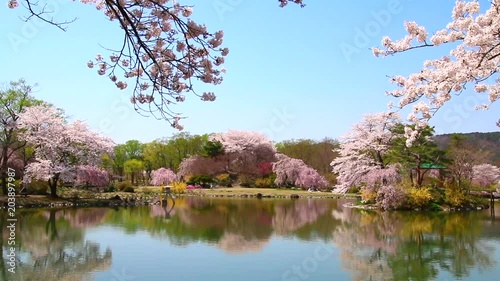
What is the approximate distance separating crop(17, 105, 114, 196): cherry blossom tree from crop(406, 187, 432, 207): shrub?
14.7 metres

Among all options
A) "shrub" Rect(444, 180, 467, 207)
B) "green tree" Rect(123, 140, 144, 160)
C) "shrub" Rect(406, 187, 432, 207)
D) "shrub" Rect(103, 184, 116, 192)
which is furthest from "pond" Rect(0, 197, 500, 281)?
"green tree" Rect(123, 140, 144, 160)

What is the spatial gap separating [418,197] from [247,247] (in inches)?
465

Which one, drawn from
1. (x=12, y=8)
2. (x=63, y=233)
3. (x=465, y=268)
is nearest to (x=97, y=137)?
(x=63, y=233)

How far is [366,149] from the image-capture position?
23047 mm

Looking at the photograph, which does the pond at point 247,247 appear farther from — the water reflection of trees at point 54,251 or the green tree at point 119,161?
the green tree at point 119,161

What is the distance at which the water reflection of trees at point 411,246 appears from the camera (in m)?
8.19

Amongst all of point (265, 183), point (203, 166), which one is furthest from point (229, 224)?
point (203, 166)

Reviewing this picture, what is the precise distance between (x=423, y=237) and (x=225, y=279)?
273 inches

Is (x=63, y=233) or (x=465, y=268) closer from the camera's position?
(x=465, y=268)

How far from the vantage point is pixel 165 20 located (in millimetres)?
3396

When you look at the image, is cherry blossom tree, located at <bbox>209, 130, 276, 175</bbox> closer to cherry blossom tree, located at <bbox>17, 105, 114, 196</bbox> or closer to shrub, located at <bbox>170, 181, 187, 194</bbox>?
shrub, located at <bbox>170, 181, 187, 194</bbox>

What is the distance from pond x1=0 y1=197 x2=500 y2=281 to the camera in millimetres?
7773

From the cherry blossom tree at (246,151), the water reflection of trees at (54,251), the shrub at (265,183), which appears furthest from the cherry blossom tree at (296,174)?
the water reflection of trees at (54,251)

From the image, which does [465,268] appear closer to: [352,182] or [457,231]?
[457,231]
